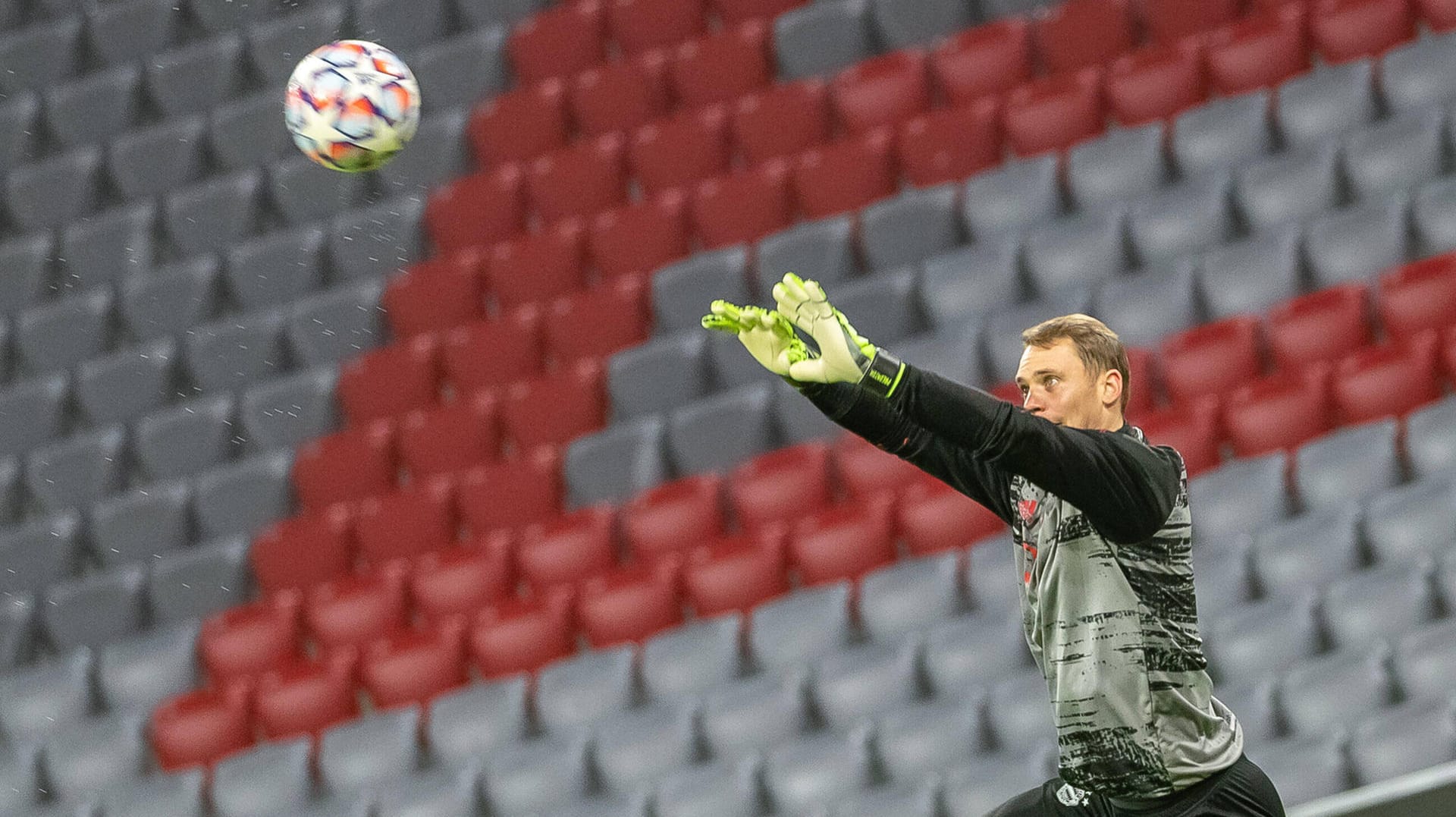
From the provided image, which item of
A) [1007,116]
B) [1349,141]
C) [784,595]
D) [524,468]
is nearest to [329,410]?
[524,468]

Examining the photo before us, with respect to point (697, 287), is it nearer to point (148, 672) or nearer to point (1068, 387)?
point (148, 672)

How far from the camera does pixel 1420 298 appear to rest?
4.15 m

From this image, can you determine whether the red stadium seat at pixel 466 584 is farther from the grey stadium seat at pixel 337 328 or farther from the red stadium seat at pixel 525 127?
the red stadium seat at pixel 525 127

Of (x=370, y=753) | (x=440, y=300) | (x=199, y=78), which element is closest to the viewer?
(x=370, y=753)

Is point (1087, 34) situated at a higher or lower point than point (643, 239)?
higher

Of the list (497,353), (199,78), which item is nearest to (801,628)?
(497,353)

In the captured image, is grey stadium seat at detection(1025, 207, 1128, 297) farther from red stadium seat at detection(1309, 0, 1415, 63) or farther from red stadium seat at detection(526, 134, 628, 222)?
red stadium seat at detection(526, 134, 628, 222)

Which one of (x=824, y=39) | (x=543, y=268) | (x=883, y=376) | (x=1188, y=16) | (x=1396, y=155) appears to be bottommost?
(x=883, y=376)

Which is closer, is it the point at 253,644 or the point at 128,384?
the point at 253,644

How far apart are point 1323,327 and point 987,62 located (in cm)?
153

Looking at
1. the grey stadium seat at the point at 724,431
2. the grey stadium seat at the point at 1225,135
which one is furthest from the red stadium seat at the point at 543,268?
the grey stadium seat at the point at 1225,135

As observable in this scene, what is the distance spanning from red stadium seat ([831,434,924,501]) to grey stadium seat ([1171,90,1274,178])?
46.8 inches

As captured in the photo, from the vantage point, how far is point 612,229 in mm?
5301

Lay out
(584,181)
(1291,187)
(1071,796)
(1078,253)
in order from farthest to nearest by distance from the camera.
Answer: (584,181)
(1078,253)
(1291,187)
(1071,796)
